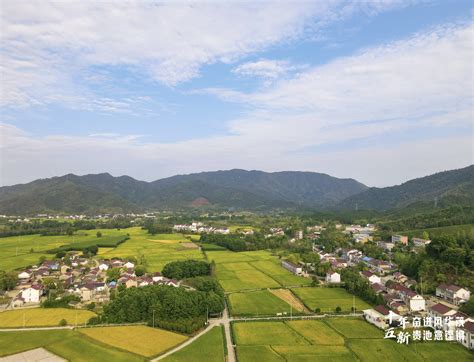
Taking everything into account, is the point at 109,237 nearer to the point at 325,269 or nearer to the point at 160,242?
the point at 160,242

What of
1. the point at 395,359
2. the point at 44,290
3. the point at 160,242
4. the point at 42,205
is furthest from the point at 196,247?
the point at 42,205

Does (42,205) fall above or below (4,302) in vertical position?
above

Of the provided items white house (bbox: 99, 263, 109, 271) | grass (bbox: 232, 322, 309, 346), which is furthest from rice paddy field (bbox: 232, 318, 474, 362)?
white house (bbox: 99, 263, 109, 271)

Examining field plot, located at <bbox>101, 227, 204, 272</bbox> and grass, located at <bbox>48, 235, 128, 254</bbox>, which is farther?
grass, located at <bbox>48, 235, 128, 254</bbox>

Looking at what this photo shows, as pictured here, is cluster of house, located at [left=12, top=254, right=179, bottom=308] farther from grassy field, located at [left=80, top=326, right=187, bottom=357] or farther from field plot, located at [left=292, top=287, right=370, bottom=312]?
field plot, located at [left=292, top=287, right=370, bottom=312]

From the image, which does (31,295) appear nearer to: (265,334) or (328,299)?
(265,334)
